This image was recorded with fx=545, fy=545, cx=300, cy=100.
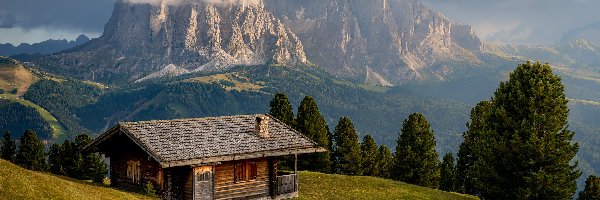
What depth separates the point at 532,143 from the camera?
44.3 metres

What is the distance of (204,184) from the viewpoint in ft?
133

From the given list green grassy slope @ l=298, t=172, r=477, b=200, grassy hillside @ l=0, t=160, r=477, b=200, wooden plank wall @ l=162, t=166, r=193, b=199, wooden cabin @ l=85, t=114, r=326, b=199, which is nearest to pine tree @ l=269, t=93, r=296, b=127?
grassy hillside @ l=0, t=160, r=477, b=200

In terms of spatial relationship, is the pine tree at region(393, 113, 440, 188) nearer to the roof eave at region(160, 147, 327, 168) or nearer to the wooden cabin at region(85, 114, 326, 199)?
the wooden cabin at region(85, 114, 326, 199)

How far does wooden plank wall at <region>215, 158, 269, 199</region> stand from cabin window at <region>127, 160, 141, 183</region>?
6813mm

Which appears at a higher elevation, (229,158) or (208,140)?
(208,140)

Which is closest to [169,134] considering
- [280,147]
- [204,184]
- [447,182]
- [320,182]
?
[204,184]

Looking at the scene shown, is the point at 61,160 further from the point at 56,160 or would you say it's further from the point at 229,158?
the point at 229,158

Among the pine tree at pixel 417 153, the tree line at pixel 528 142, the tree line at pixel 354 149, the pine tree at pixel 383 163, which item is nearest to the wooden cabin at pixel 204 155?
the tree line at pixel 528 142

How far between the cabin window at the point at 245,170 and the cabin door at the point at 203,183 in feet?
8.22

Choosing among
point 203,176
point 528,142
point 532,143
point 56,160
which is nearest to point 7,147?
point 56,160

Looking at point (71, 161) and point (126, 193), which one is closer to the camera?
point (126, 193)

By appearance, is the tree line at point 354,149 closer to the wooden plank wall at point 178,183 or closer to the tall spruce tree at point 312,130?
the tall spruce tree at point 312,130

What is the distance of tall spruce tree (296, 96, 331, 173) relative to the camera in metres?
81.1

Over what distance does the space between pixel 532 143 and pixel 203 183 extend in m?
26.5
